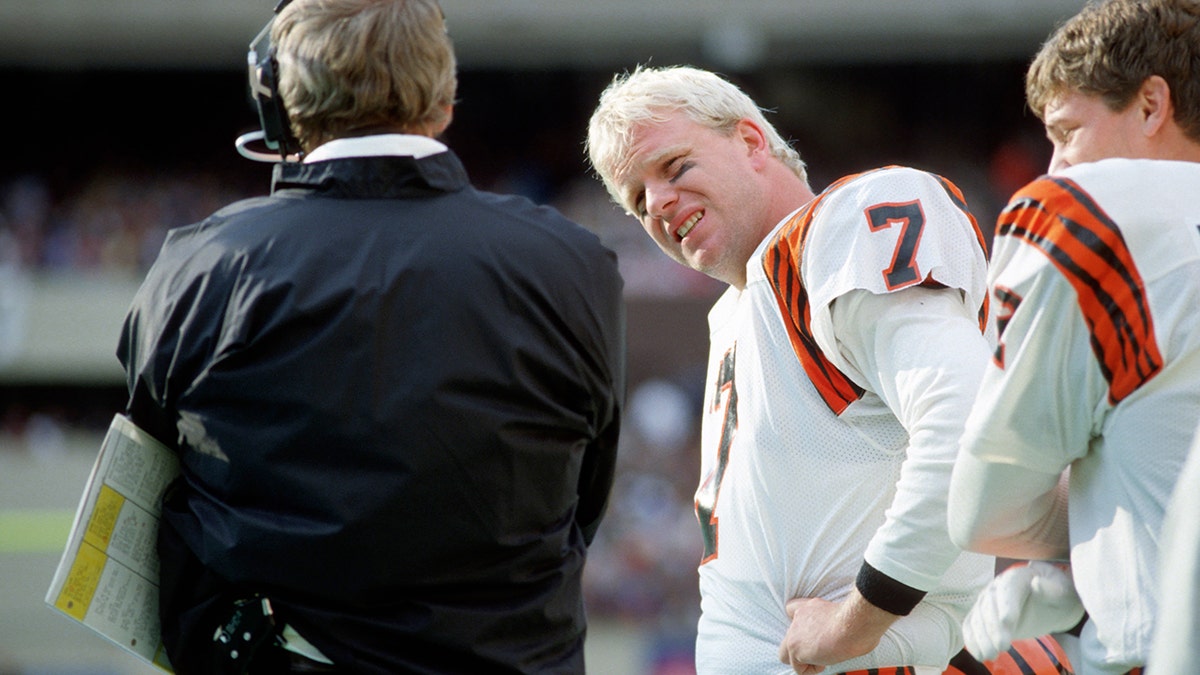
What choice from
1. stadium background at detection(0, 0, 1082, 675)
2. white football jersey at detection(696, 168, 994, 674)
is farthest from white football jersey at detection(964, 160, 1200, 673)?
stadium background at detection(0, 0, 1082, 675)

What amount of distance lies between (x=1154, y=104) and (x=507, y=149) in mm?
14512

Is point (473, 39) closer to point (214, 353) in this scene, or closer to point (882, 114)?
point (882, 114)

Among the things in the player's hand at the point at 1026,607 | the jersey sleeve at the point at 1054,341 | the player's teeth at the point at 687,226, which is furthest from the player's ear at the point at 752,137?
the player's hand at the point at 1026,607

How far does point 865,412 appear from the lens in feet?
6.05

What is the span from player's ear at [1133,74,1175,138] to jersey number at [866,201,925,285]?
1.06 ft

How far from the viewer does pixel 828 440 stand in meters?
1.86

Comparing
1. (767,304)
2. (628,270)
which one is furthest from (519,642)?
(628,270)

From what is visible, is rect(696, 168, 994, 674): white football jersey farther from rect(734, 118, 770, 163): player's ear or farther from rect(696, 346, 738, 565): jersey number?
rect(734, 118, 770, 163): player's ear

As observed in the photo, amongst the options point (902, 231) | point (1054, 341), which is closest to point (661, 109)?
point (902, 231)

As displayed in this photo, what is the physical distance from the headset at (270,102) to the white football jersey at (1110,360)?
1.11 metres

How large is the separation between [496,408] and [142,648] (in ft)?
2.00

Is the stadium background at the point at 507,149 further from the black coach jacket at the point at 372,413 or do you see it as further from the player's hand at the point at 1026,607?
the player's hand at the point at 1026,607

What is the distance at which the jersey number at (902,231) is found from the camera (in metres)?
1.70

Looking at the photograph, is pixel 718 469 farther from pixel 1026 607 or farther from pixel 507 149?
pixel 507 149
